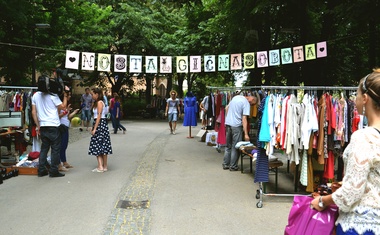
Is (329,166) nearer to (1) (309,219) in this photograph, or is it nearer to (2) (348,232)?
(1) (309,219)

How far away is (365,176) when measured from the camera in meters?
2.16

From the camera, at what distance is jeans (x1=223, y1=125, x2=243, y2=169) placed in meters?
9.06

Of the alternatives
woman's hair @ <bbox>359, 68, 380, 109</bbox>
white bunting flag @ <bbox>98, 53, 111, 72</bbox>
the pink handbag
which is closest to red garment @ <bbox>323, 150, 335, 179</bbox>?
the pink handbag

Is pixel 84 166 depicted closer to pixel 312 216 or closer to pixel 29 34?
pixel 312 216

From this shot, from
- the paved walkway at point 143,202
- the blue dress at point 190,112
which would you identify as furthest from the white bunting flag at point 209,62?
the paved walkway at point 143,202

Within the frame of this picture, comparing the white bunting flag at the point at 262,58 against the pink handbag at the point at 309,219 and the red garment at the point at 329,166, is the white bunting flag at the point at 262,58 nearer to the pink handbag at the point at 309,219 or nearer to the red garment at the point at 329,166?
the red garment at the point at 329,166

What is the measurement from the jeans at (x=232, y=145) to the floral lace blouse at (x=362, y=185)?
679 centimetres

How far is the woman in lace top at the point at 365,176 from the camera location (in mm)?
2152

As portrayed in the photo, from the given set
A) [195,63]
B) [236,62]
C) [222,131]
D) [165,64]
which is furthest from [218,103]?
[165,64]

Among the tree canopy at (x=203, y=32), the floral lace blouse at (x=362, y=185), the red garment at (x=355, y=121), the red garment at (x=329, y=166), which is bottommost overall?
the red garment at (x=329, y=166)

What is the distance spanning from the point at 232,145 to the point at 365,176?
6999 millimetres

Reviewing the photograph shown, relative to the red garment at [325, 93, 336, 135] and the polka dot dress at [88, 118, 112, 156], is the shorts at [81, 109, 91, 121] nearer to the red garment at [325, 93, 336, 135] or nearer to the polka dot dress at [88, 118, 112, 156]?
the polka dot dress at [88, 118, 112, 156]

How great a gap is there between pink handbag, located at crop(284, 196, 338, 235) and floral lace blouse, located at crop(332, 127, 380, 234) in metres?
0.14

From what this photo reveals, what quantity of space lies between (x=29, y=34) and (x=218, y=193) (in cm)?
1468
